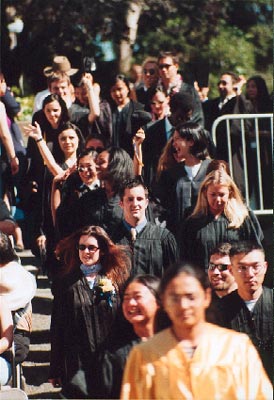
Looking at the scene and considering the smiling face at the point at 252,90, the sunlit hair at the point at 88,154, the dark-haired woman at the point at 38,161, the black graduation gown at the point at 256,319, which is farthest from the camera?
the smiling face at the point at 252,90

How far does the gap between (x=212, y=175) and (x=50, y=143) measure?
70.4 inches

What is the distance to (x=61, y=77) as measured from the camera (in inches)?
338

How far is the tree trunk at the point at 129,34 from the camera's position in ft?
40.1

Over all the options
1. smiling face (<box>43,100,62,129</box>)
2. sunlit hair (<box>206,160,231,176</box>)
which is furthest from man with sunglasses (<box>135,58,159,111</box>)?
sunlit hair (<box>206,160,231,176</box>)

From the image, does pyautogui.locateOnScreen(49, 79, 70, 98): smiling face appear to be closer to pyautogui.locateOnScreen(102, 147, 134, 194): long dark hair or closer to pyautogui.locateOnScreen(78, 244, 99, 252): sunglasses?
pyautogui.locateOnScreen(102, 147, 134, 194): long dark hair

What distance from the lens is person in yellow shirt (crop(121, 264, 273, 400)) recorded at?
4699 mm

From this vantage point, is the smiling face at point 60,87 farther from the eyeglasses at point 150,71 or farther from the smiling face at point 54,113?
the eyeglasses at point 150,71

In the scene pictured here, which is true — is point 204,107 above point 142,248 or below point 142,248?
above

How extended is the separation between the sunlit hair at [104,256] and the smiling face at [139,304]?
815 mm

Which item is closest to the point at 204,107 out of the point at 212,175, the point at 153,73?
the point at 153,73

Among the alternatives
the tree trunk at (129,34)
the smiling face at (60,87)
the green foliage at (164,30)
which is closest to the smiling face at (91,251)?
the smiling face at (60,87)

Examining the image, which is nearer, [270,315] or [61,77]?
[270,315]

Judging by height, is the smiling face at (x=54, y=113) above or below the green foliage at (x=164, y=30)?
below

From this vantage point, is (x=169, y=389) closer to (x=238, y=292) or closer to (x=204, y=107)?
(x=238, y=292)
